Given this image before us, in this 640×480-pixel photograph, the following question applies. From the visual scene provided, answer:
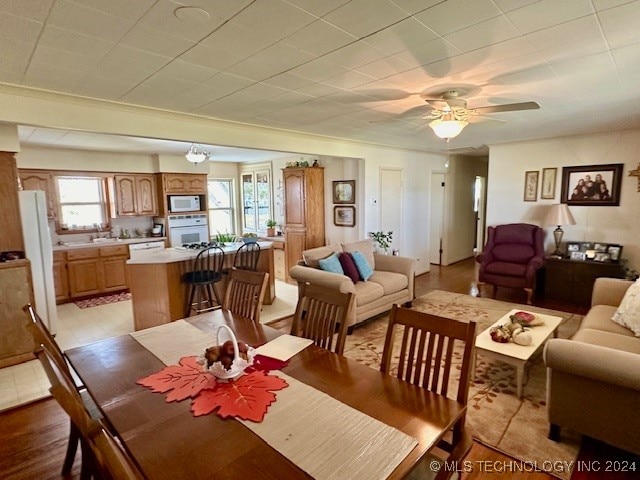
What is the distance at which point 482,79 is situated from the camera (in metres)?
2.66

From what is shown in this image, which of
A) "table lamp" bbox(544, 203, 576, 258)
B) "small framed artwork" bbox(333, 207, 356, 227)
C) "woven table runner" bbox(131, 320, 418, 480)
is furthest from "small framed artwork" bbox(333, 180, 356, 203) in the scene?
"woven table runner" bbox(131, 320, 418, 480)

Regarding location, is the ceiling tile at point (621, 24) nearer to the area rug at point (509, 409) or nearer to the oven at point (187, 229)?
the area rug at point (509, 409)

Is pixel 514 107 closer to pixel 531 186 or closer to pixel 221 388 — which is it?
pixel 221 388

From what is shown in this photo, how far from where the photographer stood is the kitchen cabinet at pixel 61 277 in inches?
210

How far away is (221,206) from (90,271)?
3651mm

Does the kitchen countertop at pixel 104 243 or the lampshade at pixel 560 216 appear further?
the kitchen countertop at pixel 104 243

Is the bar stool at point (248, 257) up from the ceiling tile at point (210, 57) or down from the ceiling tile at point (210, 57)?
down

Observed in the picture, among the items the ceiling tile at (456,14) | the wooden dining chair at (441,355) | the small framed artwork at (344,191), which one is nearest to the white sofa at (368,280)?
the small framed artwork at (344,191)

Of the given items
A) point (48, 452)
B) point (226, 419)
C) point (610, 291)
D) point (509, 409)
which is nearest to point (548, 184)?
point (610, 291)

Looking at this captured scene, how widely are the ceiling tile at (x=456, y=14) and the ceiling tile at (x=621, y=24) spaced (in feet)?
1.92

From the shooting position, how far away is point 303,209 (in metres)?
6.15

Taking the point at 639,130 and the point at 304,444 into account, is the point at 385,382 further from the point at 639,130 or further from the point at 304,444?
the point at 639,130

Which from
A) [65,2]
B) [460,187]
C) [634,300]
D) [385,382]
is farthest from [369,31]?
[460,187]

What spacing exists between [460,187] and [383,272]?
14.2 ft
